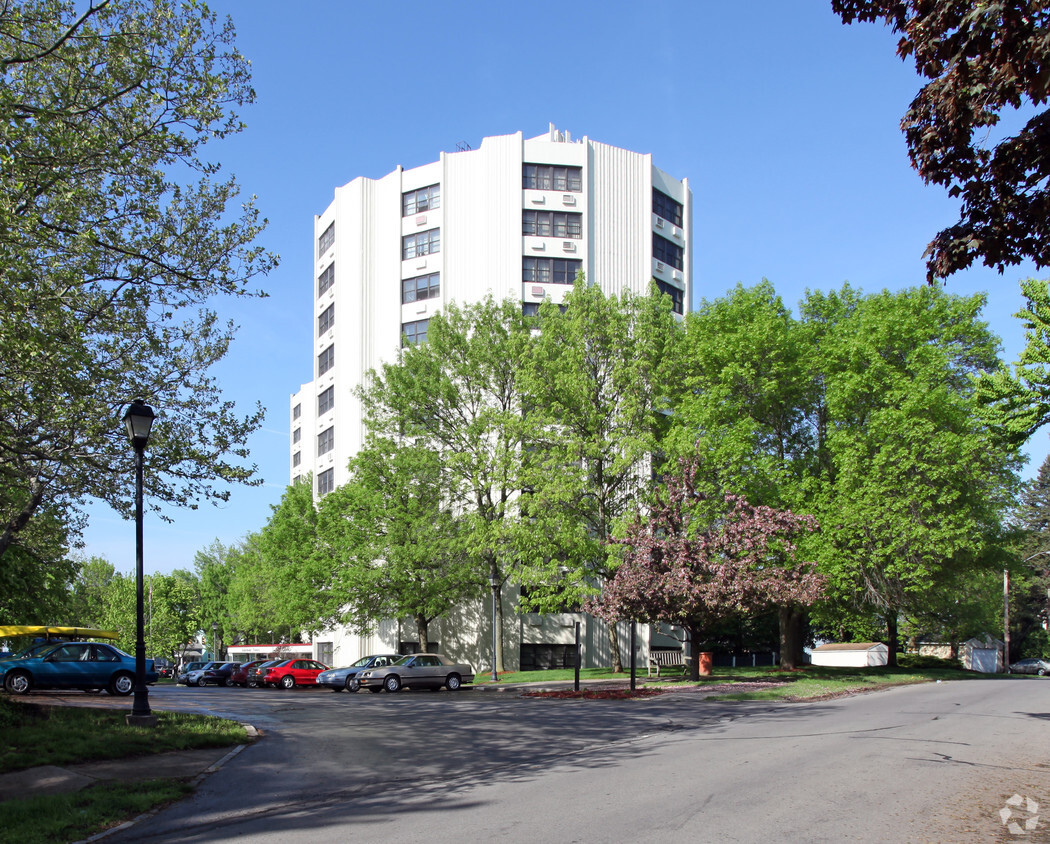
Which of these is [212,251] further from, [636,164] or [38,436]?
[636,164]

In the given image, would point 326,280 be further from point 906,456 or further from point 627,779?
point 627,779

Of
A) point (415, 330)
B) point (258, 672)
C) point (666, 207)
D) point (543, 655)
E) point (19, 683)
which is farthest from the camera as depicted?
point (666, 207)

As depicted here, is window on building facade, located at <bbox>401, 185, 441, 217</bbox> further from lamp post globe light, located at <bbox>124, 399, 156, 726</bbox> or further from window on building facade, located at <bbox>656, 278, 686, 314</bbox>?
lamp post globe light, located at <bbox>124, 399, 156, 726</bbox>

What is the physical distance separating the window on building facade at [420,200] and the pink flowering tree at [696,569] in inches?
1133

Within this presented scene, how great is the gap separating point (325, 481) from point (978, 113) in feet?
178

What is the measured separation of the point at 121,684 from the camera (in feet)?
83.7

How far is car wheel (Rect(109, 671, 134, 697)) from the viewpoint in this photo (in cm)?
2541

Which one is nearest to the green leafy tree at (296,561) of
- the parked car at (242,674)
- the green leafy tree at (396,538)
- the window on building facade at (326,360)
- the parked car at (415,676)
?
the green leafy tree at (396,538)

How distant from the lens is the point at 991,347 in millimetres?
Answer: 35438

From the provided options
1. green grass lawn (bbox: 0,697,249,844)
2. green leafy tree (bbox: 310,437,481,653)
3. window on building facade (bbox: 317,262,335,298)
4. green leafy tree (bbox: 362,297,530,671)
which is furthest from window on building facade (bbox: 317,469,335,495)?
green grass lawn (bbox: 0,697,249,844)

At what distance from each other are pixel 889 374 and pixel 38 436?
2933 centimetres

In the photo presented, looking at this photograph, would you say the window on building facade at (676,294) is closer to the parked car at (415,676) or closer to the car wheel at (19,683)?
the parked car at (415,676)

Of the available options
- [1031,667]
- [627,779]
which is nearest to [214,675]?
[627,779]

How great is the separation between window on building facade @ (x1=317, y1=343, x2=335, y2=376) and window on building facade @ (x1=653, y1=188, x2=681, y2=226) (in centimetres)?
2297
